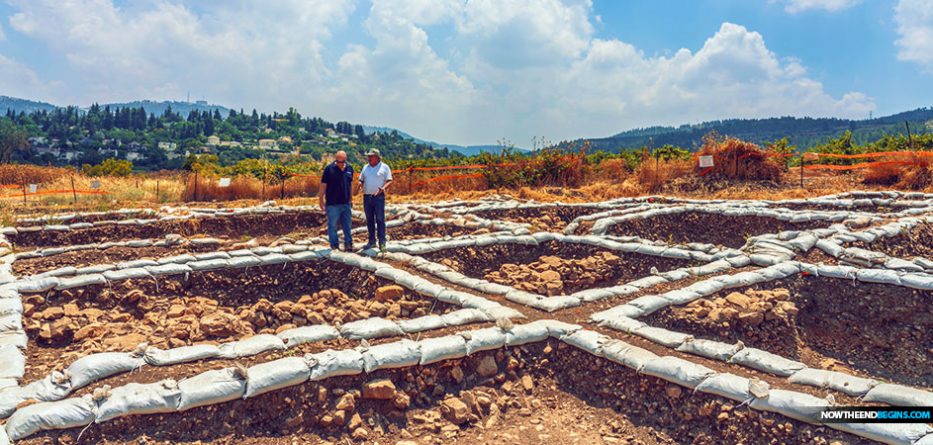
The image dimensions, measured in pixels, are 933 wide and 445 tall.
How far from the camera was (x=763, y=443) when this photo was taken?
3227mm

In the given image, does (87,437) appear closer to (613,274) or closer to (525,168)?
(613,274)

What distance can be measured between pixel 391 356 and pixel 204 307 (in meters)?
2.78

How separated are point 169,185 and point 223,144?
69.9 metres

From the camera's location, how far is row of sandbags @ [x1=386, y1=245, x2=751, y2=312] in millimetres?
5016

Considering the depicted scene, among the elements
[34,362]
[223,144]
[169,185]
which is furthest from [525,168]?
[223,144]

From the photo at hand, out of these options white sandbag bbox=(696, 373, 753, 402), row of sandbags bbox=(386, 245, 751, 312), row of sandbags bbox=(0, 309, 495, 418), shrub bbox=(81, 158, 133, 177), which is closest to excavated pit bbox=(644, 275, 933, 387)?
row of sandbags bbox=(386, 245, 751, 312)

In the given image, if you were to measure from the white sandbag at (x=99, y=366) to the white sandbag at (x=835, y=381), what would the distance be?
409 cm

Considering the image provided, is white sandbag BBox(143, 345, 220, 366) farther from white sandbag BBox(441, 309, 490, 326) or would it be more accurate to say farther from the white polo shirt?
the white polo shirt

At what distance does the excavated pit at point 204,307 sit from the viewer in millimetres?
4711

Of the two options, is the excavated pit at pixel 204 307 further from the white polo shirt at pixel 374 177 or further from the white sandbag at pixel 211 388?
the white sandbag at pixel 211 388

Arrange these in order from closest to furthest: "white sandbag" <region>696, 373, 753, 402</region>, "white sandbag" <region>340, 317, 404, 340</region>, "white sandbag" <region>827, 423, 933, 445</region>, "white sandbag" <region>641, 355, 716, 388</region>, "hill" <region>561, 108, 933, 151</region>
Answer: "white sandbag" <region>827, 423, 933, 445</region>
"white sandbag" <region>696, 373, 753, 402</region>
"white sandbag" <region>641, 355, 716, 388</region>
"white sandbag" <region>340, 317, 404, 340</region>
"hill" <region>561, 108, 933, 151</region>

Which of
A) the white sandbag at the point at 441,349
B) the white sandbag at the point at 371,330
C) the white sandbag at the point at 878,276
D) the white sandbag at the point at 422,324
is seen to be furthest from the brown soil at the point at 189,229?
the white sandbag at the point at 878,276

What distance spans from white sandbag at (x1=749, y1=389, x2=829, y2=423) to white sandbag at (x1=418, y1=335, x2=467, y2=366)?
6.01 feet

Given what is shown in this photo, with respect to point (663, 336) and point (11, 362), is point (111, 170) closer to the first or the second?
point (11, 362)
